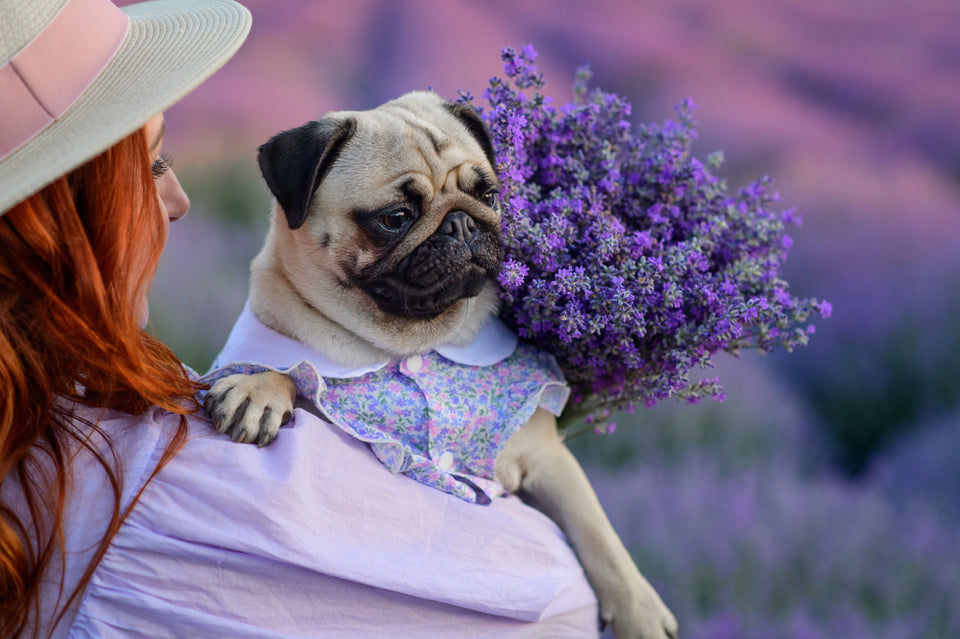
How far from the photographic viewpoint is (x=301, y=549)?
979mm

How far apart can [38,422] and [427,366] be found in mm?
623

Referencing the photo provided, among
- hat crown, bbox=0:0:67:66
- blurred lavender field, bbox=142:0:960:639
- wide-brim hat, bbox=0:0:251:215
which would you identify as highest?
Answer: hat crown, bbox=0:0:67:66

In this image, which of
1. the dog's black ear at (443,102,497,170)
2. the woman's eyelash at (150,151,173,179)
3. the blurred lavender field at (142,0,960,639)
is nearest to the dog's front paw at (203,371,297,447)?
the woman's eyelash at (150,151,173,179)

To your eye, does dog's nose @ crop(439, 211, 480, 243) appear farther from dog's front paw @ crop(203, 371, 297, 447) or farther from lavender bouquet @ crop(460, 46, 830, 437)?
dog's front paw @ crop(203, 371, 297, 447)

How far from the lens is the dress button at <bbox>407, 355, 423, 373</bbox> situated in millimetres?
1355

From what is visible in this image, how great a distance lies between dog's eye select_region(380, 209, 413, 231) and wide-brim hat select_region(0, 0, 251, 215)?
412 mm

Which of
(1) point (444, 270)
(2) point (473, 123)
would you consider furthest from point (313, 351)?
(2) point (473, 123)

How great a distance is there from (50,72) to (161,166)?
13.2 inches

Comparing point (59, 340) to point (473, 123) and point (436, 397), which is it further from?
point (473, 123)

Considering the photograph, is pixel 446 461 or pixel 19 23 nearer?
pixel 19 23

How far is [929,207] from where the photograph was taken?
2.40 m

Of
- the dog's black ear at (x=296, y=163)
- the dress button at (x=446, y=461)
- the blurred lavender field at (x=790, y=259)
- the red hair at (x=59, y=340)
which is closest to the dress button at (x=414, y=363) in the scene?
the dress button at (x=446, y=461)

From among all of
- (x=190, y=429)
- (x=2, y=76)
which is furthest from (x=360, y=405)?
(x=2, y=76)

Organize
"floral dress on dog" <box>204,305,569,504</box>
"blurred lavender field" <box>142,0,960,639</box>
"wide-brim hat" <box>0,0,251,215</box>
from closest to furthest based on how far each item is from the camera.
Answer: "wide-brim hat" <box>0,0,251,215</box> → "floral dress on dog" <box>204,305,569,504</box> → "blurred lavender field" <box>142,0,960,639</box>
